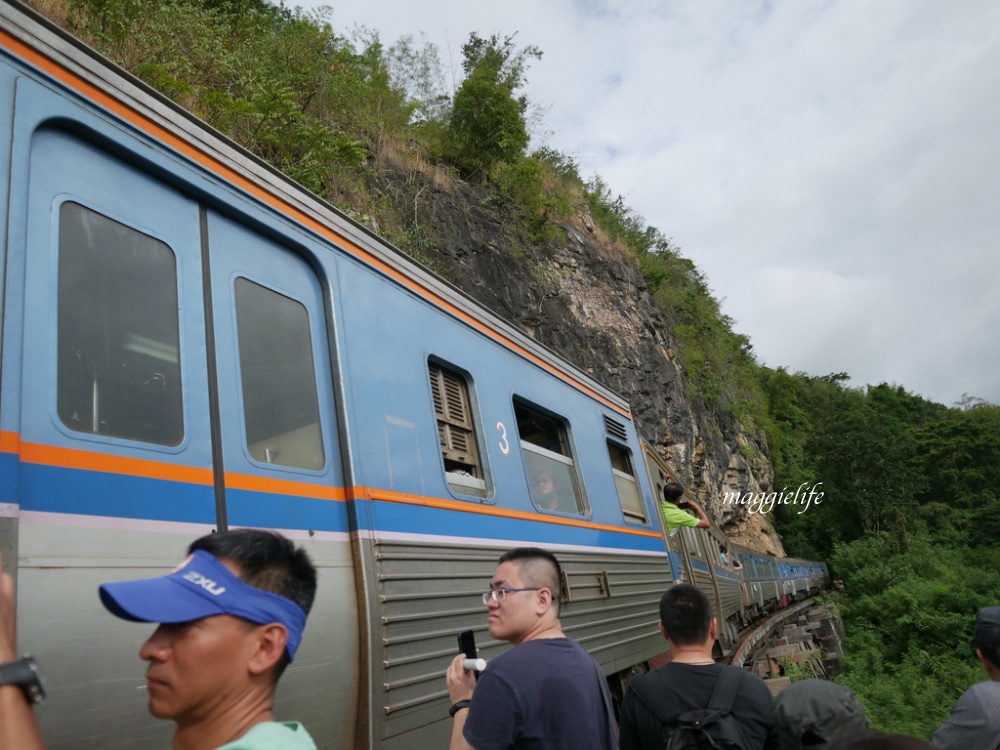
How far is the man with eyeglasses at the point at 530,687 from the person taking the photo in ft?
7.29

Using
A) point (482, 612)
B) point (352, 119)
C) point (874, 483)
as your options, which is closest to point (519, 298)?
point (352, 119)

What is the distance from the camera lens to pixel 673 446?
22.6 m

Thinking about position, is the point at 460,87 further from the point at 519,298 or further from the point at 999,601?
the point at 999,601

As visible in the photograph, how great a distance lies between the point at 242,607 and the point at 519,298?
1680 centimetres

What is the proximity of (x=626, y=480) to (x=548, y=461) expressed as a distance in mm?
1963

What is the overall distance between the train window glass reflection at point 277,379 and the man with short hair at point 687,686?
1546mm

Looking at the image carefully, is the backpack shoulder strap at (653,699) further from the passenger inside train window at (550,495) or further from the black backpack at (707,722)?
the passenger inside train window at (550,495)

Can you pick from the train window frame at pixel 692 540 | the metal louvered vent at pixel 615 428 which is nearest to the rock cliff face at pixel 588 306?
the train window frame at pixel 692 540

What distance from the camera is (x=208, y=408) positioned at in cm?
260

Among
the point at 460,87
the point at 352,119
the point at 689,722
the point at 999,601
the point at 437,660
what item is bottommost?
the point at 999,601

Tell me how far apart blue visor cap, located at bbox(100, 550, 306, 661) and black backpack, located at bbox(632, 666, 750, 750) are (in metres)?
1.62

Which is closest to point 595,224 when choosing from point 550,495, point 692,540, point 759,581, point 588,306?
point 588,306

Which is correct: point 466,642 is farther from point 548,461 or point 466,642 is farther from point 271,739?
point 548,461

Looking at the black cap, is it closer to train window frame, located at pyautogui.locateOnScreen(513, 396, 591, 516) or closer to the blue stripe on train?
the blue stripe on train
